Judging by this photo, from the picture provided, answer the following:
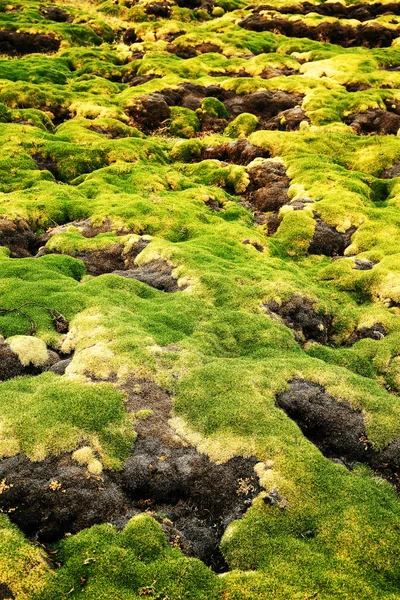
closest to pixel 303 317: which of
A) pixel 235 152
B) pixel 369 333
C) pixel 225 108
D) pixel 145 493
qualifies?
pixel 369 333

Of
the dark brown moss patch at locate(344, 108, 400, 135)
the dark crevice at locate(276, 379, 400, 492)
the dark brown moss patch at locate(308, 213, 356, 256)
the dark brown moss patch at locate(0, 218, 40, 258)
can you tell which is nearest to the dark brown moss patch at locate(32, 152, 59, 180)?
the dark brown moss patch at locate(0, 218, 40, 258)

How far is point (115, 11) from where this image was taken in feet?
312

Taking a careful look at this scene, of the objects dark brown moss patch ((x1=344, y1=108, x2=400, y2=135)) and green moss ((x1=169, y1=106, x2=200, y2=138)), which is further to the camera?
green moss ((x1=169, y1=106, x2=200, y2=138))

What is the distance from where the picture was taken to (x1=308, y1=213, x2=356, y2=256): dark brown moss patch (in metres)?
28.0

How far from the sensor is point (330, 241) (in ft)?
92.5

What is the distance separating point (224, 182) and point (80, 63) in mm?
45284

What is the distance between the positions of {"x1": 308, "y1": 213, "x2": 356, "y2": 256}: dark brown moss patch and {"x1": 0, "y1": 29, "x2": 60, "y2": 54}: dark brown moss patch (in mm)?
65005

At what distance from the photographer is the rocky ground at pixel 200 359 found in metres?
9.42

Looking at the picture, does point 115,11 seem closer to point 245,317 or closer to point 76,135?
point 76,135

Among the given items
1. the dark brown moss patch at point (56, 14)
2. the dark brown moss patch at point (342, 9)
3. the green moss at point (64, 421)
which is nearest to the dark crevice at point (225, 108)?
the green moss at point (64, 421)

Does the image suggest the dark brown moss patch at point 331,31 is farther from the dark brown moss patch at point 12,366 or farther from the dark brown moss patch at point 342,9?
the dark brown moss patch at point 12,366

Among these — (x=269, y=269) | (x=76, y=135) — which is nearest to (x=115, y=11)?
(x=76, y=135)

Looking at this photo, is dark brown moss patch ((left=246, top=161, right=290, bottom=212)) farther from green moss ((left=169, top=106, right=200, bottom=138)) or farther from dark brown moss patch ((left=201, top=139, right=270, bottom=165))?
green moss ((left=169, top=106, right=200, bottom=138))

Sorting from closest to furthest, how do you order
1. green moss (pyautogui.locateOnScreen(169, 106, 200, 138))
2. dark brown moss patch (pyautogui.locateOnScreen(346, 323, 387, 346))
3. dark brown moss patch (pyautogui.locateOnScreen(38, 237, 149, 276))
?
dark brown moss patch (pyautogui.locateOnScreen(346, 323, 387, 346))
dark brown moss patch (pyautogui.locateOnScreen(38, 237, 149, 276))
green moss (pyautogui.locateOnScreen(169, 106, 200, 138))
